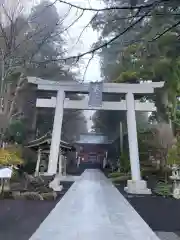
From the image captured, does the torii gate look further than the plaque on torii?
Yes

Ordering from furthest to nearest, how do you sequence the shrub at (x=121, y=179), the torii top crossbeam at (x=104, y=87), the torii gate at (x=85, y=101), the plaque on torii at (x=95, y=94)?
the shrub at (x=121, y=179) → the torii top crossbeam at (x=104, y=87) → the torii gate at (x=85, y=101) → the plaque on torii at (x=95, y=94)

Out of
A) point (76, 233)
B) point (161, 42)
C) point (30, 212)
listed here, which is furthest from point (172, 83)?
point (76, 233)

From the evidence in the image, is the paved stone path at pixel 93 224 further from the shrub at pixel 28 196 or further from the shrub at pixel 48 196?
the shrub at pixel 28 196

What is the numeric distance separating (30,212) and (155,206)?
11.2ft

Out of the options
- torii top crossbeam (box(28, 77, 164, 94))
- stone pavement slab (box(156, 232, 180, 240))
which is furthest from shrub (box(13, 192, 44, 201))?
torii top crossbeam (box(28, 77, 164, 94))

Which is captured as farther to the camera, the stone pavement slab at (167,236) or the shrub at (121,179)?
the shrub at (121,179)

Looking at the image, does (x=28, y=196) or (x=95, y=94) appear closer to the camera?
(x=28, y=196)

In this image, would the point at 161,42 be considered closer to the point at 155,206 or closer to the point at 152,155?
the point at 152,155

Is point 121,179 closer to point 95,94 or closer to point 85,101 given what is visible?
point 85,101

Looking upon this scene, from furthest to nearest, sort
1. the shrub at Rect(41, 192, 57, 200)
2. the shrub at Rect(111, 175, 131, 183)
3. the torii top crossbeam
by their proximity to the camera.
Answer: the shrub at Rect(111, 175, 131, 183) < the torii top crossbeam < the shrub at Rect(41, 192, 57, 200)

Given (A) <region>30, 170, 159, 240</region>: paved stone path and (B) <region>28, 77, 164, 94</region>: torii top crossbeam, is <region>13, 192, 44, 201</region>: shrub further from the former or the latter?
(B) <region>28, 77, 164, 94</region>: torii top crossbeam

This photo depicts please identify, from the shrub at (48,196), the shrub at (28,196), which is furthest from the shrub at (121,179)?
the shrub at (28,196)

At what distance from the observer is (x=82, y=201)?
7.37m

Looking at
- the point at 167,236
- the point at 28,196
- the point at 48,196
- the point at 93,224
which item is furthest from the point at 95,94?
the point at 167,236
